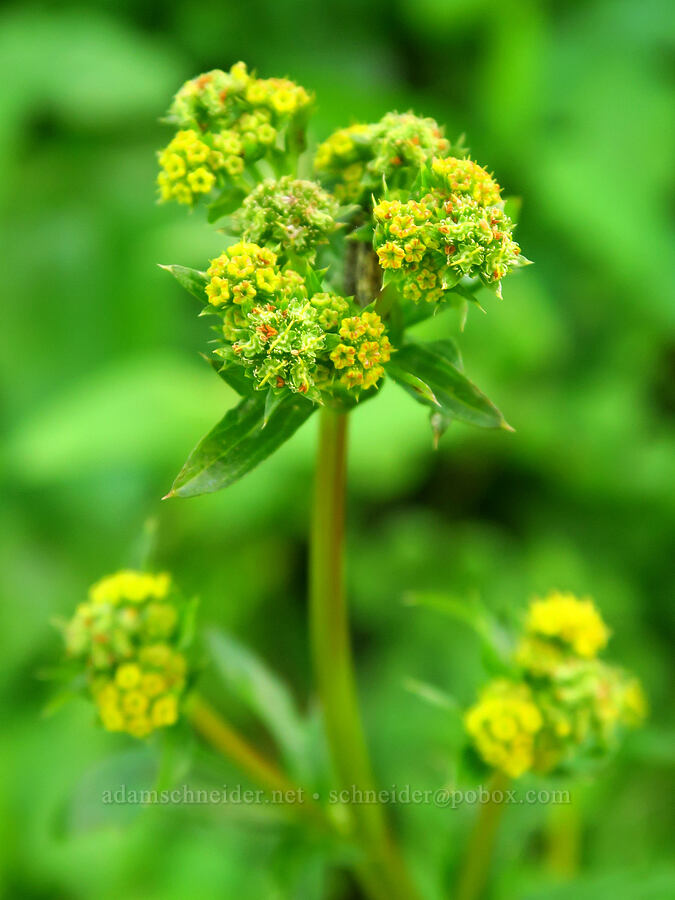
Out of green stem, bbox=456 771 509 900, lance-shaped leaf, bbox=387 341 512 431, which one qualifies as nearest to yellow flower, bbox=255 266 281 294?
lance-shaped leaf, bbox=387 341 512 431

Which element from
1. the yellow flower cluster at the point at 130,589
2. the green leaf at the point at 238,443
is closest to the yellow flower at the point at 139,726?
→ the yellow flower cluster at the point at 130,589

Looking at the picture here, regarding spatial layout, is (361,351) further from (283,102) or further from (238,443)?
(283,102)

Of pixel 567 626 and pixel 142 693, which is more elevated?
pixel 567 626

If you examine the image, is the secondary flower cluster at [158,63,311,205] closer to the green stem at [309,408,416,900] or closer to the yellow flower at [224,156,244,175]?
the yellow flower at [224,156,244,175]

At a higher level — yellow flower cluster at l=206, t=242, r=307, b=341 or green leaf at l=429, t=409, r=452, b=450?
yellow flower cluster at l=206, t=242, r=307, b=341

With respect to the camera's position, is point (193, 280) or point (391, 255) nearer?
point (391, 255)

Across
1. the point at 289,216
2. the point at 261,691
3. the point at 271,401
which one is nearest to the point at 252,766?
the point at 261,691

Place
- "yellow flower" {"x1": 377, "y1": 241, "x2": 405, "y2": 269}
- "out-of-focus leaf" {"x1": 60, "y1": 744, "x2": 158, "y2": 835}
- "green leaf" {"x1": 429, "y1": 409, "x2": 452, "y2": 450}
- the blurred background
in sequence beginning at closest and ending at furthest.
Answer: "yellow flower" {"x1": 377, "y1": 241, "x2": 405, "y2": 269}, "green leaf" {"x1": 429, "y1": 409, "x2": 452, "y2": 450}, "out-of-focus leaf" {"x1": 60, "y1": 744, "x2": 158, "y2": 835}, the blurred background

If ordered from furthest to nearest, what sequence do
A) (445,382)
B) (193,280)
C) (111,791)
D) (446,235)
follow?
(111,791), (445,382), (193,280), (446,235)
